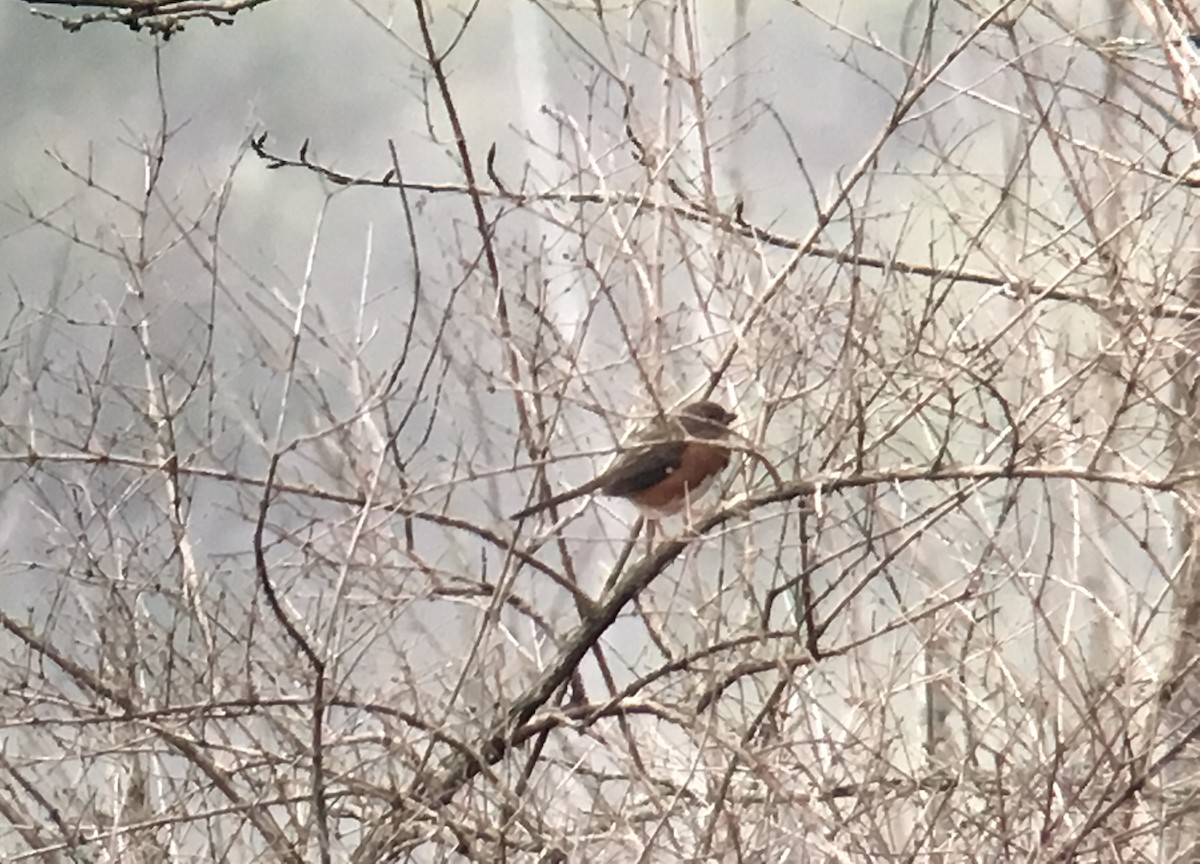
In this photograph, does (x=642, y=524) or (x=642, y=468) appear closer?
(x=642, y=468)

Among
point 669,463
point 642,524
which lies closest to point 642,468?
point 669,463

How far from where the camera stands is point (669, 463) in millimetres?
2836

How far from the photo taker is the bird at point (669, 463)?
2.73 m

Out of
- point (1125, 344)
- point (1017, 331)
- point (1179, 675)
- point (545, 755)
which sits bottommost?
point (1179, 675)

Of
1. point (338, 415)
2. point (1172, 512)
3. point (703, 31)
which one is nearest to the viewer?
point (338, 415)

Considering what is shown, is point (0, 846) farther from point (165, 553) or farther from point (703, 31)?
point (703, 31)

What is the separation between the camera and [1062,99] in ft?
12.6

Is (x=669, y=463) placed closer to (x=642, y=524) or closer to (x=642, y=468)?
(x=642, y=468)

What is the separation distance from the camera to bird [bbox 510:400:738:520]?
2734 mm

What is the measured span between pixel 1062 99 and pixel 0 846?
134 inches

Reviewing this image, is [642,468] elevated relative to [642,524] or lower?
lower

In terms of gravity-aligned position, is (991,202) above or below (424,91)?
below

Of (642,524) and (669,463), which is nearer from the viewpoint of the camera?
(669,463)

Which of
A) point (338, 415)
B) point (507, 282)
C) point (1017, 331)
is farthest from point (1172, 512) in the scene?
point (338, 415)
